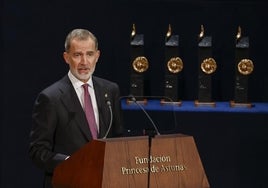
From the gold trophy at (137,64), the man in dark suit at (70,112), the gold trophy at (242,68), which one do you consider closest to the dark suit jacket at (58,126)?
the man in dark suit at (70,112)

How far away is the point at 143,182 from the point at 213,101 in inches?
114

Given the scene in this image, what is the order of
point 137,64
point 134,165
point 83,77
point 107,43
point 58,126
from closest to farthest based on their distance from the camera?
point 134,165
point 58,126
point 83,77
point 137,64
point 107,43

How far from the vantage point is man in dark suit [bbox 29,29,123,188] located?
142 inches

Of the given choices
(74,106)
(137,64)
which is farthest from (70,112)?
(137,64)

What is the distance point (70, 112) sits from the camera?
3.70 meters

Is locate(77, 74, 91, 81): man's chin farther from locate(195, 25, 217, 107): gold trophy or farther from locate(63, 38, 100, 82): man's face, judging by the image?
locate(195, 25, 217, 107): gold trophy

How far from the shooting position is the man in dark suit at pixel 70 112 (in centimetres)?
362

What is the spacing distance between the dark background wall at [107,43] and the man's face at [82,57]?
2211mm

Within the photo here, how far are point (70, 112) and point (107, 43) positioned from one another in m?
2.43

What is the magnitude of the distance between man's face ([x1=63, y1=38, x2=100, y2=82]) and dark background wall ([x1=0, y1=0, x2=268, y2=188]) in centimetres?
221

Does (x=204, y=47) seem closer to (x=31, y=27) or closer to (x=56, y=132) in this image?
(x=31, y=27)

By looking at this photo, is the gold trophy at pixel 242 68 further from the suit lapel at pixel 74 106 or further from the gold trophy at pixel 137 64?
the suit lapel at pixel 74 106

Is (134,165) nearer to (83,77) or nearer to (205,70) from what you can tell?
(83,77)

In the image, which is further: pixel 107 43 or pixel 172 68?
pixel 107 43
